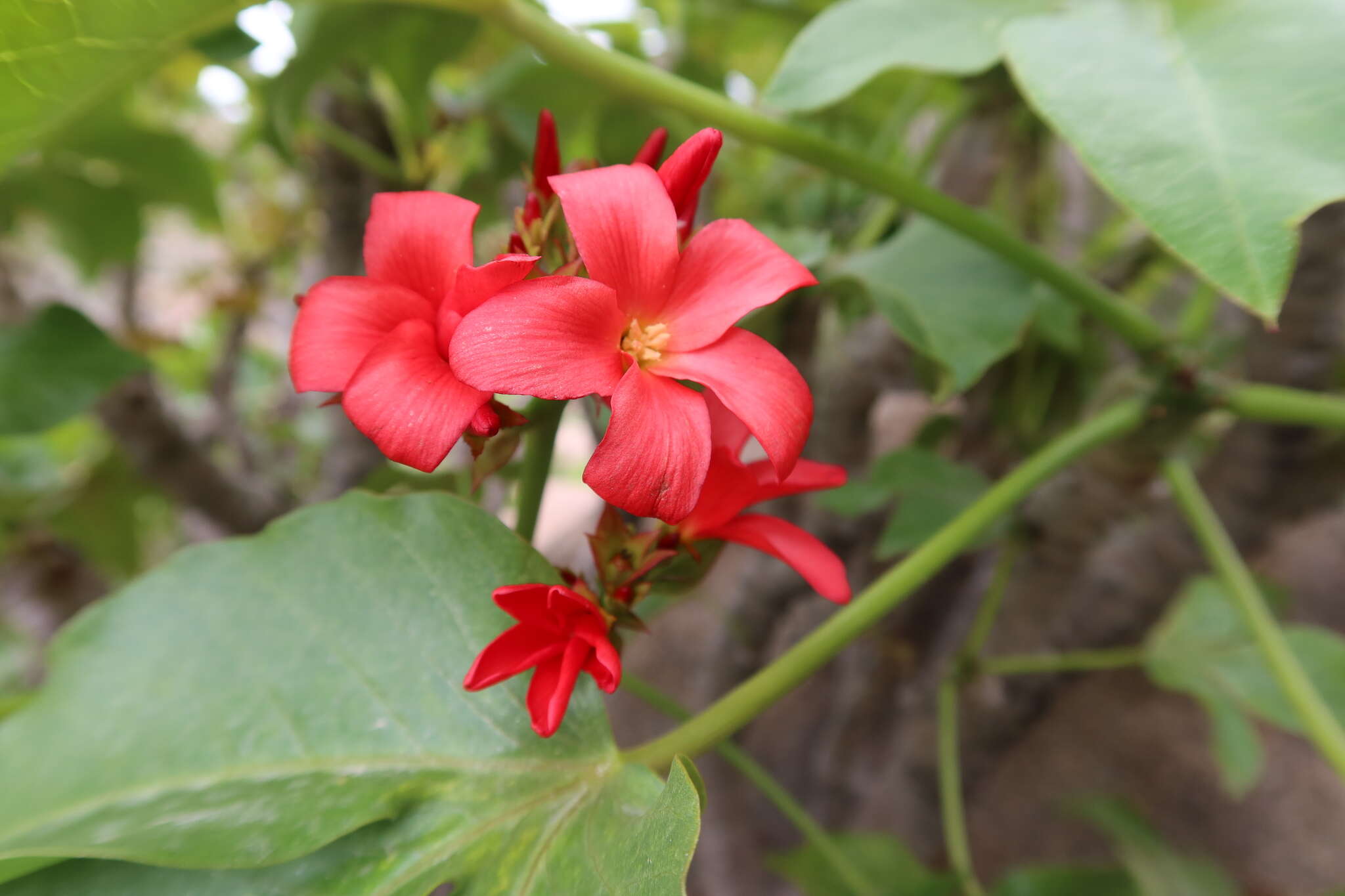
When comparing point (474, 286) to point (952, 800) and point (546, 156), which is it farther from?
point (952, 800)

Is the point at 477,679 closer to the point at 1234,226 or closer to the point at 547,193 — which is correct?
the point at 547,193

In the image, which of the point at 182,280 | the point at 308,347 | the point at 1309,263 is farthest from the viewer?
the point at 182,280

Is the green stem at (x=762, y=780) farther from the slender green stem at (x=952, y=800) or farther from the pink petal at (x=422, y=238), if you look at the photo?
the pink petal at (x=422, y=238)

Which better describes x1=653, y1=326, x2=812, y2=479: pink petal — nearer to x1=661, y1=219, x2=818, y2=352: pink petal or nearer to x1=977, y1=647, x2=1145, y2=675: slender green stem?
x1=661, y1=219, x2=818, y2=352: pink petal

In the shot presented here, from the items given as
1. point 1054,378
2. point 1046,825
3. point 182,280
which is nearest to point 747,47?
point 1054,378

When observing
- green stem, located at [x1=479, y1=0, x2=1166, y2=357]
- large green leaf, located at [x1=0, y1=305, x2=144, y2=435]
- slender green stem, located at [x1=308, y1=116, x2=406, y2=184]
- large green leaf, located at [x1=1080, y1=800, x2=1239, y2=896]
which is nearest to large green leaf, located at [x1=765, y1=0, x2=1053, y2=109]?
green stem, located at [x1=479, y1=0, x2=1166, y2=357]
